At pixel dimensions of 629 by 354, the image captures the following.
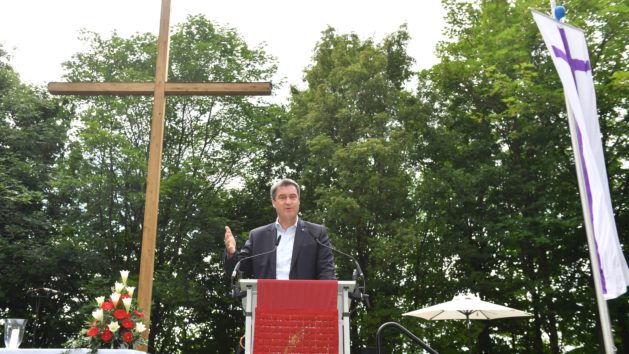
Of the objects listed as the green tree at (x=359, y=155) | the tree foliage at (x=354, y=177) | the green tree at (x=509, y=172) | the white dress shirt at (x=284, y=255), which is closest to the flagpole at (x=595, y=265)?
the white dress shirt at (x=284, y=255)

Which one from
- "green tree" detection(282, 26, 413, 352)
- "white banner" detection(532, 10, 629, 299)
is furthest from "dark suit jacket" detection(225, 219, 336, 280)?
"green tree" detection(282, 26, 413, 352)

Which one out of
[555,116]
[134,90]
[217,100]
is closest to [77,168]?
[217,100]

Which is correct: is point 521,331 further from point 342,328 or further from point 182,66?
point 342,328

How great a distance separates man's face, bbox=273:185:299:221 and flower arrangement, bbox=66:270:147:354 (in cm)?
109

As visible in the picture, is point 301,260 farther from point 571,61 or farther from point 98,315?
point 571,61

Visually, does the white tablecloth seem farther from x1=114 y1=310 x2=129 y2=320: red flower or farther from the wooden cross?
the wooden cross

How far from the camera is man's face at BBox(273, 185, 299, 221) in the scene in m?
3.34

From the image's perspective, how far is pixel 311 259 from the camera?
130 inches

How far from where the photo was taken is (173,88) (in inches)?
236

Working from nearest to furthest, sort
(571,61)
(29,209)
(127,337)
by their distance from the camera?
(127,337) < (571,61) < (29,209)

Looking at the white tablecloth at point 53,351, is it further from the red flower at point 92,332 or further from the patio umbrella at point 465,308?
the patio umbrella at point 465,308

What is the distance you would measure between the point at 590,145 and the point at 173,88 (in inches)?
154

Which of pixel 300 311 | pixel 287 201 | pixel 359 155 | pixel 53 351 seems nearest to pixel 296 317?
pixel 300 311

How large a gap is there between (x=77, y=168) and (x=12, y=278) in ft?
10.9
